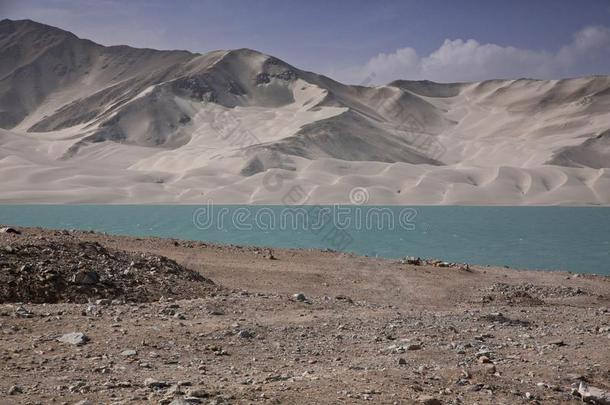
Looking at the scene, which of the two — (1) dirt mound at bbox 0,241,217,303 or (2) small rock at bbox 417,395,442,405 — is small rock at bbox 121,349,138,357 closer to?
(2) small rock at bbox 417,395,442,405

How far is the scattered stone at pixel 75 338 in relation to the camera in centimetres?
699

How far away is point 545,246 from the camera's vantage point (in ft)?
105

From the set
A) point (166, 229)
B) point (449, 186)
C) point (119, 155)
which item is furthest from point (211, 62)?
point (166, 229)

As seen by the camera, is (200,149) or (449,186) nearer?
(449,186)

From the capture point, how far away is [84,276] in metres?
10.3

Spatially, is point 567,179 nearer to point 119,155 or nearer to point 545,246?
point 545,246

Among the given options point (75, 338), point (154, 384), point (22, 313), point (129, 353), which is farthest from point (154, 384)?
point (22, 313)

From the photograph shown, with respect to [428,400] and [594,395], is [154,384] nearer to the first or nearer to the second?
[428,400]

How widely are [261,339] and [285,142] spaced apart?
109 metres

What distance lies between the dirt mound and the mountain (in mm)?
67269

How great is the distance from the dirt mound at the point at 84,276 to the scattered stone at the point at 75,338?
8.63ft

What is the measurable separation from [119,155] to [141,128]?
1861cm

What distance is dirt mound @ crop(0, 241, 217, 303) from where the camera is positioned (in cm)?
978

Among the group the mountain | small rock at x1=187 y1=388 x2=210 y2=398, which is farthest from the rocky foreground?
the mountain
